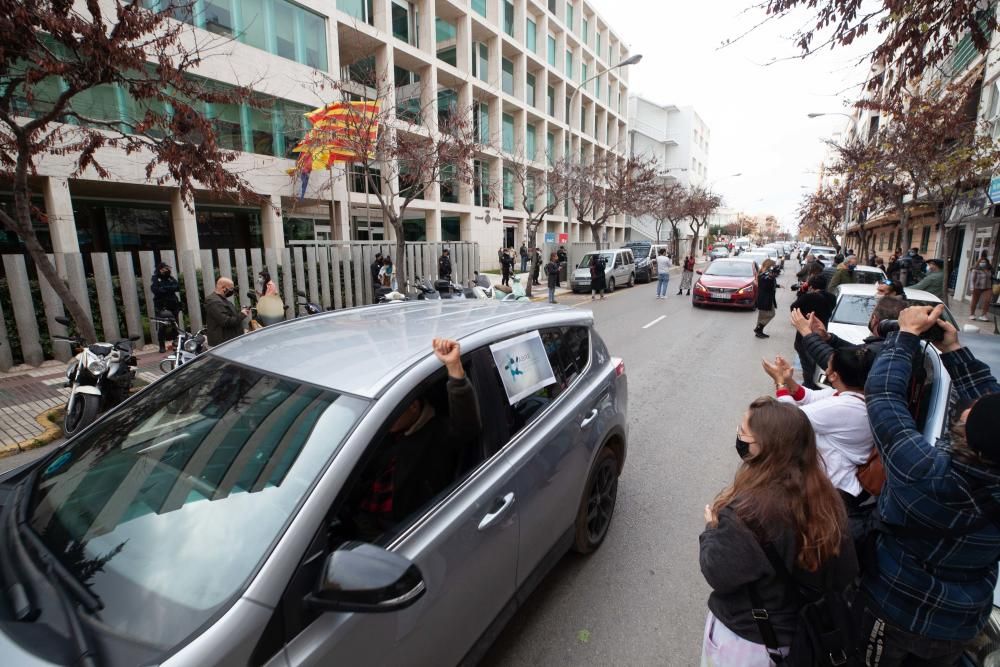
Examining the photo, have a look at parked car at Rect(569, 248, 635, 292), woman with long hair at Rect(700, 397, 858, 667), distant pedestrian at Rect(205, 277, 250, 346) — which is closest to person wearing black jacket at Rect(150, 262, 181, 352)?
distant pedestrian at Rect(205, 277, 250, 346)

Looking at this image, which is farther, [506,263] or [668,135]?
[668,135]

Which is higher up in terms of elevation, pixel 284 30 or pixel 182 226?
pixel 284 30

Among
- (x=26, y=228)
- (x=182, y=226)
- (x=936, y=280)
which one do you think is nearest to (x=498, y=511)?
(x=26, y=228)

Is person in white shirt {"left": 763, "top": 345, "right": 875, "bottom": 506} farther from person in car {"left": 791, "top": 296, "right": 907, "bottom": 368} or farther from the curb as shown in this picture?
the curb

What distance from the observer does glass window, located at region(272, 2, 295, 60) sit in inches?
634

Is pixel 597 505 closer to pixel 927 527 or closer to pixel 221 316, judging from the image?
pixel 927 527

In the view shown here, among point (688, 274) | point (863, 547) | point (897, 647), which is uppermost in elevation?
point (688, 274)

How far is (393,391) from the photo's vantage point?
1788mm

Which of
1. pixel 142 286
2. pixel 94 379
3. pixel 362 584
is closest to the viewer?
pixel 362 584

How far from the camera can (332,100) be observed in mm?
17484

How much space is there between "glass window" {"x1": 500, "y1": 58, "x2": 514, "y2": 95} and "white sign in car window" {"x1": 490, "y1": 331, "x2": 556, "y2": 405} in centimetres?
3076

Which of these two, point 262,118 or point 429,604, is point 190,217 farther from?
point 429,604

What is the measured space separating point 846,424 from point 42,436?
24.1 feet

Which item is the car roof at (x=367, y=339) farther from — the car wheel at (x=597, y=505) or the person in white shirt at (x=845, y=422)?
the person in white shirt at (x=845, y=422)
